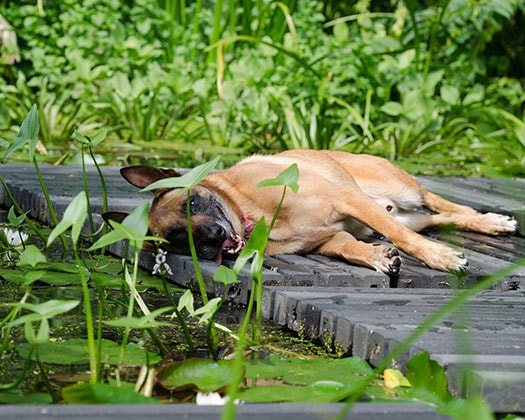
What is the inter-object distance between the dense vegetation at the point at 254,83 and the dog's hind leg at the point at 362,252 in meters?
2.94

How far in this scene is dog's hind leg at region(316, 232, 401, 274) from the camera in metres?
4.10

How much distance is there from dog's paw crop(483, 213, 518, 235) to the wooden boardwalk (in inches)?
2.1

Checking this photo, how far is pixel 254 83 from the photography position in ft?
30.7

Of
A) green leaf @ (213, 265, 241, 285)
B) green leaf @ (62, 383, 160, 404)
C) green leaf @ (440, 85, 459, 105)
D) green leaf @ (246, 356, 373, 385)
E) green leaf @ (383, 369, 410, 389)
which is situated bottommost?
green leaf @ (440, 85, 459, 105)

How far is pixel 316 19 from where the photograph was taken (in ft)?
34.8

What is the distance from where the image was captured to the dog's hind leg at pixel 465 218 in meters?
5.24

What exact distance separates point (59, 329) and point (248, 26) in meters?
8.13

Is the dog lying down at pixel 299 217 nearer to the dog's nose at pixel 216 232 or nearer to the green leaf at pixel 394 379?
the dog's nose at pixel 216 232

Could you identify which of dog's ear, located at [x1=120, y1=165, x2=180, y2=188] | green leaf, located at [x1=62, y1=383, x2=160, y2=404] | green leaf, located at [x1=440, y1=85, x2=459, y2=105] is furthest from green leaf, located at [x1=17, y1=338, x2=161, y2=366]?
green leaf, located at [x1=440, y1=85, x2=459, y2=105]

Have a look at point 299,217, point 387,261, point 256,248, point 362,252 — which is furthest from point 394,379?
point 299,217

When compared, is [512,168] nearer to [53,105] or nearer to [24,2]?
[53,105]

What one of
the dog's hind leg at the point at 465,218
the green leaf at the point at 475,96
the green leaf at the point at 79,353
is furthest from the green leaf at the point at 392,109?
the green leaf at the point at 79,353

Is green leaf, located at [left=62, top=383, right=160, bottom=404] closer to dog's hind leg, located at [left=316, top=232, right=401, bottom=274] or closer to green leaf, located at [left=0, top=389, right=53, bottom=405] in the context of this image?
green leaf, located at [left=0, top=389, right=53, bottom=405]

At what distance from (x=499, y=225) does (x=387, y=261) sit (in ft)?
4.33
